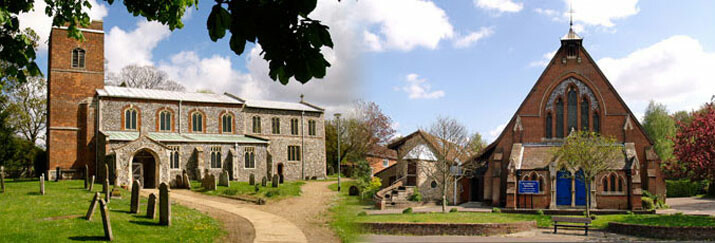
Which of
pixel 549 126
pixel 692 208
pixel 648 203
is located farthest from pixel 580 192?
pixel 692 208

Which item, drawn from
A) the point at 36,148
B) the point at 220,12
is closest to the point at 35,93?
the point at 36,148

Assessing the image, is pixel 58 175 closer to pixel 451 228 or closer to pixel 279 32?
pixel 451 228

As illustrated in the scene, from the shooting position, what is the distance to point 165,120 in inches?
1682

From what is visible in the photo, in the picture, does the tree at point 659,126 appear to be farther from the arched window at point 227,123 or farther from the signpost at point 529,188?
the arched window at point 227,123

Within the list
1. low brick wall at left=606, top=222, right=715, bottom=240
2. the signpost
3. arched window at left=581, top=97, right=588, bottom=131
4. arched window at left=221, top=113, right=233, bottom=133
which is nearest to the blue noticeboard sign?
the signpost

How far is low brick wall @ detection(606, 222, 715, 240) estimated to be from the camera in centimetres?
2002

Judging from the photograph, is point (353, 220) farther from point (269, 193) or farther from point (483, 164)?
point (483, 164)

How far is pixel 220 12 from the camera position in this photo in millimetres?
4301

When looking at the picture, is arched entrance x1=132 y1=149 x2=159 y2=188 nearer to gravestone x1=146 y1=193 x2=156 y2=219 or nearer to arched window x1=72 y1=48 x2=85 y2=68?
arched window x1=72 y1=48 x2=85 y2=68

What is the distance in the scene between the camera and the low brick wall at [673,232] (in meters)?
20.0

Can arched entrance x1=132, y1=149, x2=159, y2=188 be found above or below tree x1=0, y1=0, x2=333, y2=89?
below

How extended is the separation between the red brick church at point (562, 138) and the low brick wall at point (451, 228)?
409 inches

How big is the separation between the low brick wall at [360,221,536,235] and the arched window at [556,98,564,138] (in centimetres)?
1336

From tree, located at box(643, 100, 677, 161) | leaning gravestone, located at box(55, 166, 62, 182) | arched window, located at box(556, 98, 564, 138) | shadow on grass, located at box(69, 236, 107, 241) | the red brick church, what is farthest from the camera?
tree, located at box(643, 100, 677, 161)
